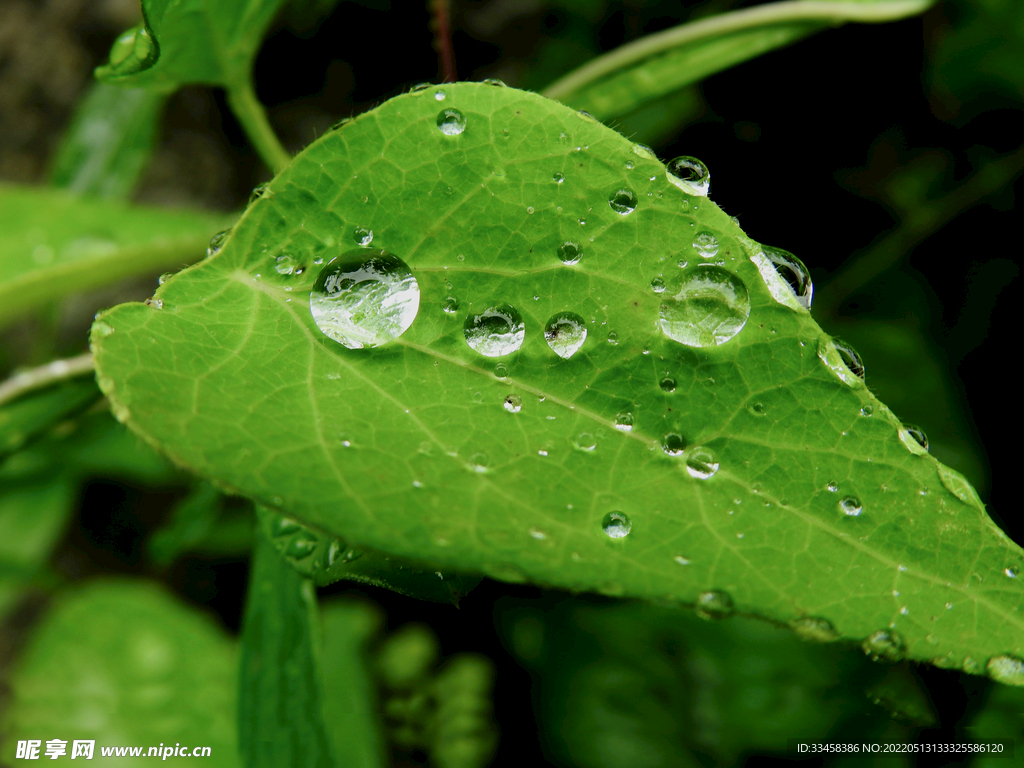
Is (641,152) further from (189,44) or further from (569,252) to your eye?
(189,44)

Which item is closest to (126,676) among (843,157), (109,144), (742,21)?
(109,144)

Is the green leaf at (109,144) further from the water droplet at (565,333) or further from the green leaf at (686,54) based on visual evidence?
the water droplet at (565,333)

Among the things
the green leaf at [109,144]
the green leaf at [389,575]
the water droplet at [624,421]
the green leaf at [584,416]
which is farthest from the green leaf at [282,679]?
the green leaf at [109,144]

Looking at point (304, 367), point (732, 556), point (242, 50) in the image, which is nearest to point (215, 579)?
point (242, 50)

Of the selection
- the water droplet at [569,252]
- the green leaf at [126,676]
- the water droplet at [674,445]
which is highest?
the water droplet at [569,252]

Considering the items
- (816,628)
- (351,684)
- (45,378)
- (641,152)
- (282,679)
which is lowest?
(351,684)

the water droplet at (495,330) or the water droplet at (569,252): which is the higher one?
the water droplet at (569,252)

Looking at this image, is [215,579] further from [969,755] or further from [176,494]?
[969,755]
